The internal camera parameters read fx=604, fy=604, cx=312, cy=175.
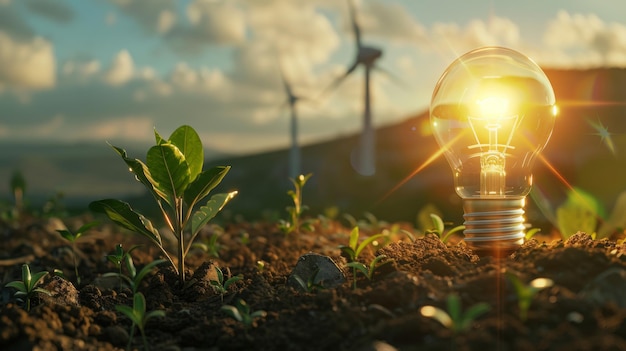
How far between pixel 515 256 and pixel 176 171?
7.61ft

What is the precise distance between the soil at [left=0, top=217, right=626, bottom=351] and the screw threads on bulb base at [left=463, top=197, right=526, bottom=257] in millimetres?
111

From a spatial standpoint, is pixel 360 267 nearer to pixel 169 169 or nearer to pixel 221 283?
pixel 221 283

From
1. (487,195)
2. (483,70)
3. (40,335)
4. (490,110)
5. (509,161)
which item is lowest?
(40,335)

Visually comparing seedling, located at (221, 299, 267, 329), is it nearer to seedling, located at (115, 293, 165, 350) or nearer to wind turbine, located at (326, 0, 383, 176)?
seedling, located at (115, 293, 165, 350)

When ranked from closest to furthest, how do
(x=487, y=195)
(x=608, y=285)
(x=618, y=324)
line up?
(x=618, y=324) → (x=608, y=285) → (x=487, y=195)

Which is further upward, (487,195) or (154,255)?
(487,195)

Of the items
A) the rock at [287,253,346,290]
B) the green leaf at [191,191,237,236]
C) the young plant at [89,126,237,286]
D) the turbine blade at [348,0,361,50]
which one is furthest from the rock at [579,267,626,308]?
the turbine blade at [348,0,361,50]

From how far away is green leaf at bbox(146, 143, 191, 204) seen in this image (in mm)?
4059

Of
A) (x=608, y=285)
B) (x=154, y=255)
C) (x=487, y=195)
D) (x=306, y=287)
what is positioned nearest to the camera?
(x=608, y=285)

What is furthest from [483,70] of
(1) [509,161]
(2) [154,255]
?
(2) [154,255]

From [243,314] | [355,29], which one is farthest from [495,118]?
[355,29]

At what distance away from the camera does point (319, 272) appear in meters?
4.04

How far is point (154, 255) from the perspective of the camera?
702 centimetres

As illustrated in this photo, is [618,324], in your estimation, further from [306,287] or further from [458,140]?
[458,140]
